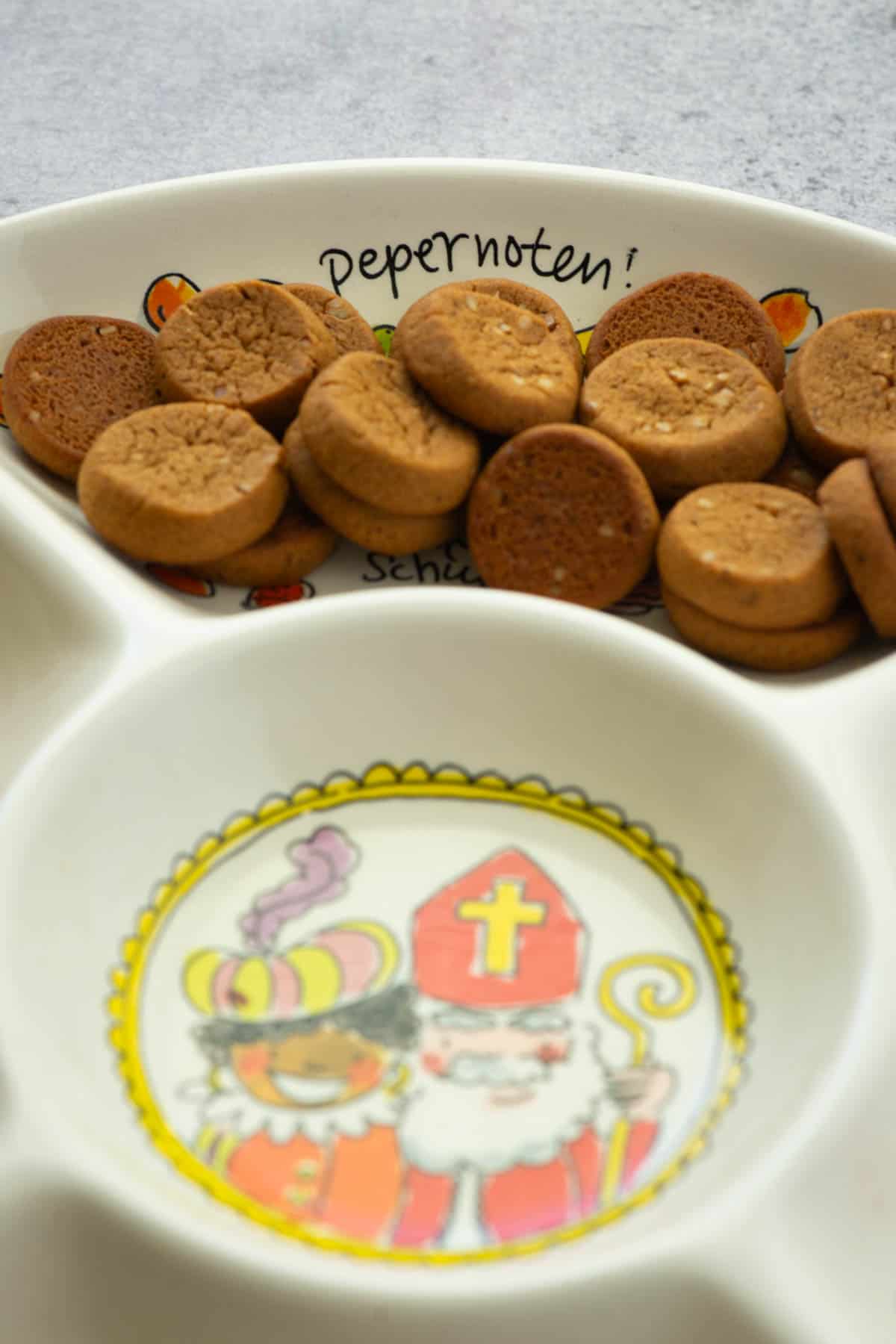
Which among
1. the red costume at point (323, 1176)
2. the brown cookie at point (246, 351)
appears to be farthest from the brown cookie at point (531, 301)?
the red costume at point (323, 1176)

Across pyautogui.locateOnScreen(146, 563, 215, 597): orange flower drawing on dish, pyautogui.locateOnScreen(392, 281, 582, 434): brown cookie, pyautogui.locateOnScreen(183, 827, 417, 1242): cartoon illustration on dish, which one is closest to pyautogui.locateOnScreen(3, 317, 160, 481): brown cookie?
pyautogui.locateOnScreen(146, 563, 215, 597): orange flower drawing on dish

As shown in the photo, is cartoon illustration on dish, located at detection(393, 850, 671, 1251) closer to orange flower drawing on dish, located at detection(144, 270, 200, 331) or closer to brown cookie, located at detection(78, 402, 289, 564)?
brown cookie, located at detection(78, 402, 289, 564)

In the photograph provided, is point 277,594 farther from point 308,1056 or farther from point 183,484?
point 308,1056

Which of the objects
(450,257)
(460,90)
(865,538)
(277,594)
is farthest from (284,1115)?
(460,90)

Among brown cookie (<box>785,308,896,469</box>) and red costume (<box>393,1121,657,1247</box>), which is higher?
brown cookie (<box>785,308,896,469</box>)

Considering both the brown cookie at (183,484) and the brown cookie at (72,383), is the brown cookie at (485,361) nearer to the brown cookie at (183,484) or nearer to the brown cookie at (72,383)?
the brown cookie at (183,484)

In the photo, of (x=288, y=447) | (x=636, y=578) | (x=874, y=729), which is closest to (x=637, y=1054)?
(x=874, y=729)
